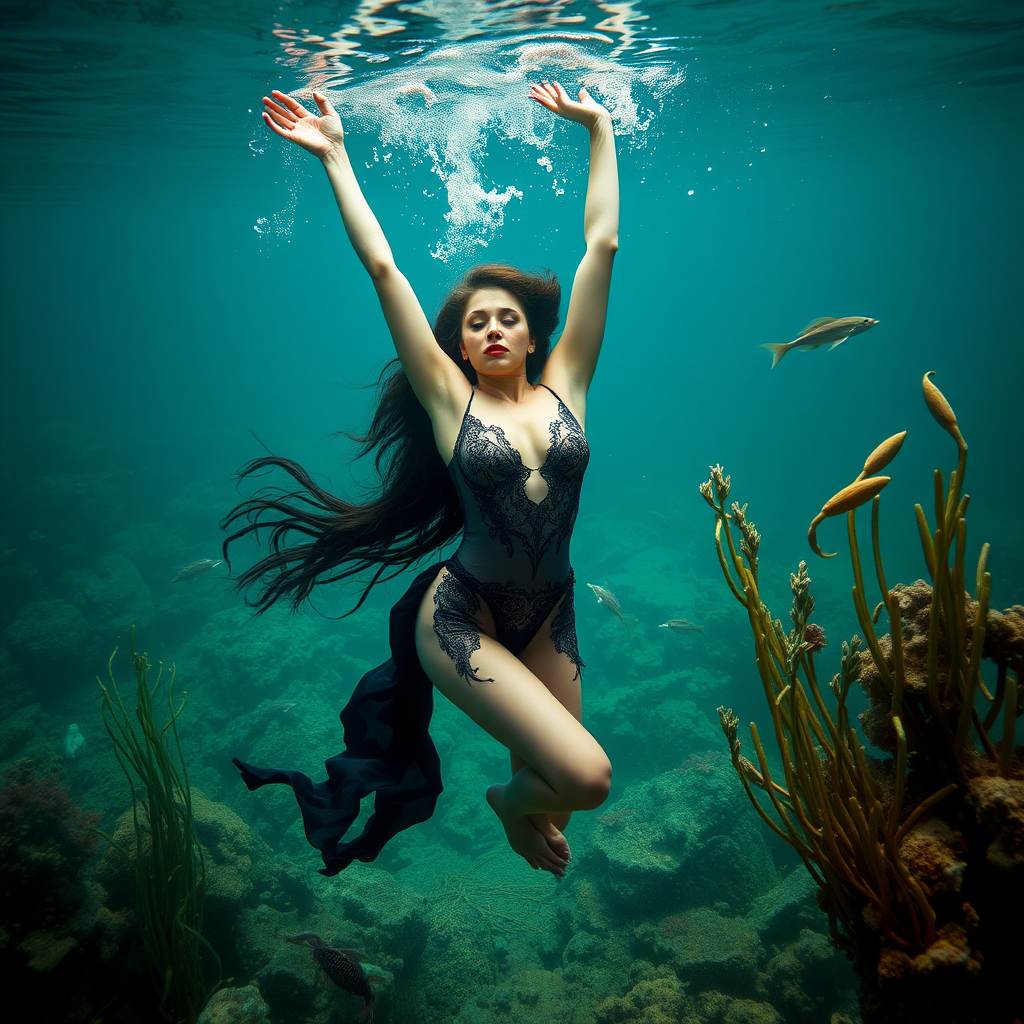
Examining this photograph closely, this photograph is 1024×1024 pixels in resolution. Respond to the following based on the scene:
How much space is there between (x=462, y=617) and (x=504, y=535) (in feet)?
1.36

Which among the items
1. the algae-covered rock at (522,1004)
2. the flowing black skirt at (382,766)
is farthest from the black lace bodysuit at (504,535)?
the algae-covered rock at (522,1004)

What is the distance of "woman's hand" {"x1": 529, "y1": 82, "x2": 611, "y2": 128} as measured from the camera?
107 inches

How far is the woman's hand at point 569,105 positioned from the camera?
2730 millimetres

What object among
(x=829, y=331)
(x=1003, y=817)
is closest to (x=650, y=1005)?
(x=1003, y=817)

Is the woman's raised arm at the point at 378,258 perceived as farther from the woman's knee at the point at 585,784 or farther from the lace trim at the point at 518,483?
the woman's knee at the point at 585,784

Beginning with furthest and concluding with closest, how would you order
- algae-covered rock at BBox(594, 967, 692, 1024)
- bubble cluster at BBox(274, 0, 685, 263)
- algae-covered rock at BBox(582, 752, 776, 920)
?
bubble cluster at BBox(274, 0, 685, 263), algae-covered rock at BBox(582, 752, 776, 920), algae-covered rock at BBox(594, 967, 692, 1024)

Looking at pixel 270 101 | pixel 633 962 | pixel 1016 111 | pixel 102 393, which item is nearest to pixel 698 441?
pixel 1016 111

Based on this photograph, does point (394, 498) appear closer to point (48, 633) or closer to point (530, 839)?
point (530, 839)

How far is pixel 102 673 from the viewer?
14.2 metres

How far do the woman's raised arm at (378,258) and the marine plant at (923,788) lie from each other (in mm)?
1314

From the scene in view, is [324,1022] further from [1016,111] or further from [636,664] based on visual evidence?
[1016,111]

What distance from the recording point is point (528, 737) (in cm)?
210

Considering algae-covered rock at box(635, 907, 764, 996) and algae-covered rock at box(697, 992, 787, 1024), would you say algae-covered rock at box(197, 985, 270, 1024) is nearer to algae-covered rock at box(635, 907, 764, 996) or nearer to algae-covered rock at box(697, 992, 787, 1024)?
algae-covered rock at box(697, 992, 787, 1024)

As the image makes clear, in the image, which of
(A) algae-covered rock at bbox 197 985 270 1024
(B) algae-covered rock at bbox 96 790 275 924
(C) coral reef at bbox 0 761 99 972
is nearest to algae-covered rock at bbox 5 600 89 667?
(B) algae-covered rock at bbox 96 790 275 924
